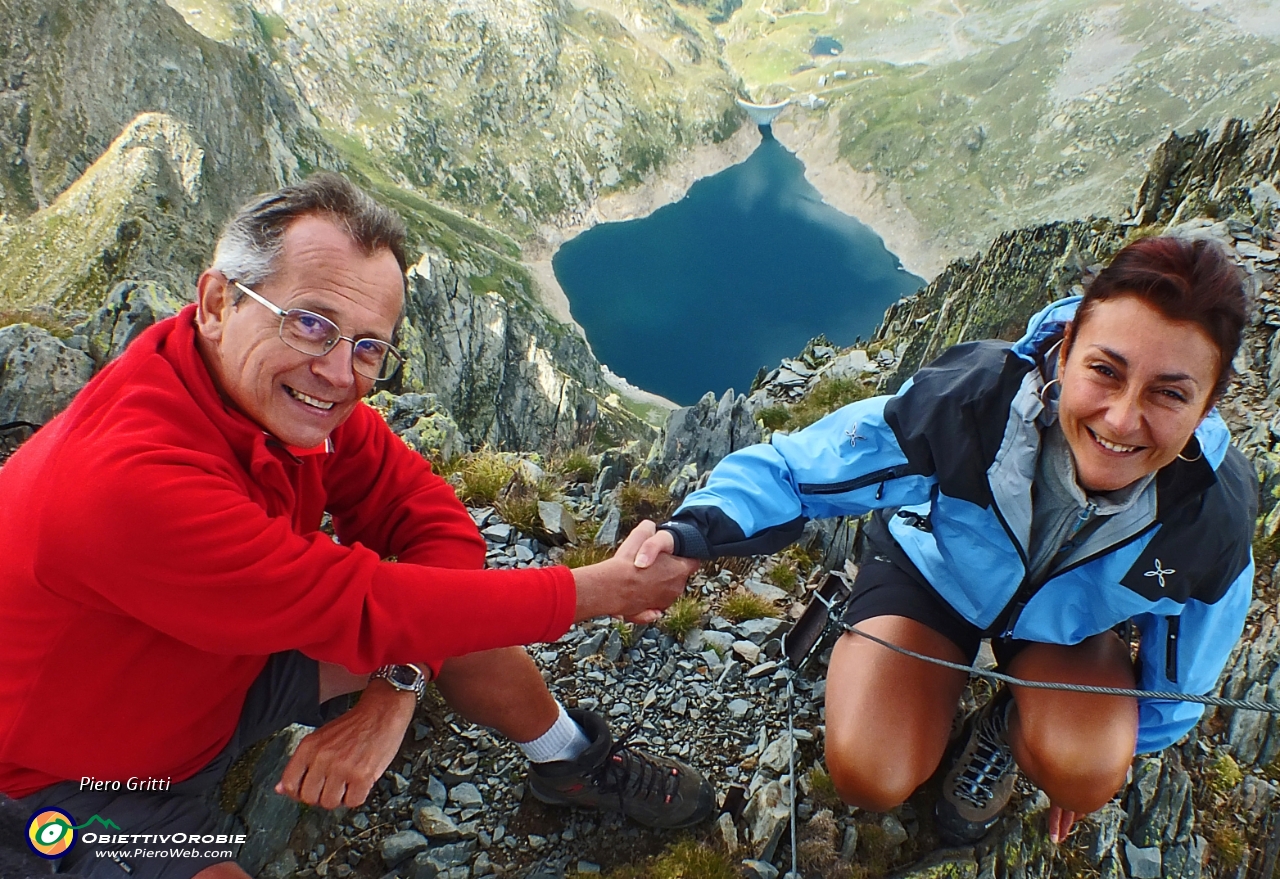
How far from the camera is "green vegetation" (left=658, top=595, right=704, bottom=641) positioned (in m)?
6.04

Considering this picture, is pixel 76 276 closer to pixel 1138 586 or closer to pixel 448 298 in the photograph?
pixel 448 298

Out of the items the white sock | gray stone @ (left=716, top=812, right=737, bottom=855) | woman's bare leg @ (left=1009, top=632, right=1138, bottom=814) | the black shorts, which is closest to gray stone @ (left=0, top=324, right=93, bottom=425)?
the white sock

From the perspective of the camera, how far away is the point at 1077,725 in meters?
3.91

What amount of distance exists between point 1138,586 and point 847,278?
11909 cm

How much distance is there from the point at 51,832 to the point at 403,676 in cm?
151

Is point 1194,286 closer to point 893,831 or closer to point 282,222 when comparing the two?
point 893,831

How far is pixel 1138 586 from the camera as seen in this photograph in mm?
3568

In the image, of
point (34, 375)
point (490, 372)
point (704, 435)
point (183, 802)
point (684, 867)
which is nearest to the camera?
point (183, 802)

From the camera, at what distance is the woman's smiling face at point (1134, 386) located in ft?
9.89

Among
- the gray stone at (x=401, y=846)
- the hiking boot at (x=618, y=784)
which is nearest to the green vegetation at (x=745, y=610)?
the hiking boot at (x=618, y=784)

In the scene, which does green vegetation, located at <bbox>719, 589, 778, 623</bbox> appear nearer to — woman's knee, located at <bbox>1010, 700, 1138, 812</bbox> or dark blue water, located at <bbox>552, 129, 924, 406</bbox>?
woman's knee, located at <bbox>1010, 700, 1138, 812</bbox>

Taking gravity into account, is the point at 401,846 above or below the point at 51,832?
below

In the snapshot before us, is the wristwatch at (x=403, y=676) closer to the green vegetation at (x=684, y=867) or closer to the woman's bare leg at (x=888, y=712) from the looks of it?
the green vegetation at (x=684, y=867)

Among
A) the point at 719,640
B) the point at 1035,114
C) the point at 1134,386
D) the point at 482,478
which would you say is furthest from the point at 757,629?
the point at 1035,114
